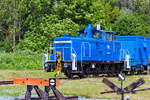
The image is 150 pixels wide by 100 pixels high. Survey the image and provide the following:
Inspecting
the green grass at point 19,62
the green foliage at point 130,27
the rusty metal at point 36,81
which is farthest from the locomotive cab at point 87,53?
the green foliage at point 130,27

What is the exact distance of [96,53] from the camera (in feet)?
78.1

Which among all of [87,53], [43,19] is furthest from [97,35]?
[43,19]

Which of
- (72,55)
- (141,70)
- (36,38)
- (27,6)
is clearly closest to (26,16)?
(27,6)

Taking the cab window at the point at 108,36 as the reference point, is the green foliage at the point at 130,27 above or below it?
above

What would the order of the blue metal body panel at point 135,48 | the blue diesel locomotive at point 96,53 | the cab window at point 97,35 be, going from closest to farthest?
1. the blue diesel locomotive at point 96,53
2. the cab window at point 97,35
3. the blue metal body panel at point 135,48

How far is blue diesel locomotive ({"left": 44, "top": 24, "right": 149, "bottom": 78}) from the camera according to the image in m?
22.0

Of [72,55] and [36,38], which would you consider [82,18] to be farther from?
[72,55]

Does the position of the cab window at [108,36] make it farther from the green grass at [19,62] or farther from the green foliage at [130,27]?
the green foliage at [130,27]

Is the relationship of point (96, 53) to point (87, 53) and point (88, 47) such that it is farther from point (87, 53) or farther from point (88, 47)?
point (88, 47)

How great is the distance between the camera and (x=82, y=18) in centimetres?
4175

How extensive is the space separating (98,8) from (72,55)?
926 inches

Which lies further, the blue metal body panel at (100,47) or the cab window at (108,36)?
the cab window at (108,36)

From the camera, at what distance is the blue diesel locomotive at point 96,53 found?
22.0 metres

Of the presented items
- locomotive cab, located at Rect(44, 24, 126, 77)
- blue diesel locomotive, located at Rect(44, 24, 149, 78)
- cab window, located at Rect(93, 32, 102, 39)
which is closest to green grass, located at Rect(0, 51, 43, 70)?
blue diesel locomotive, located at Rect(44, 24, 149, 78)
